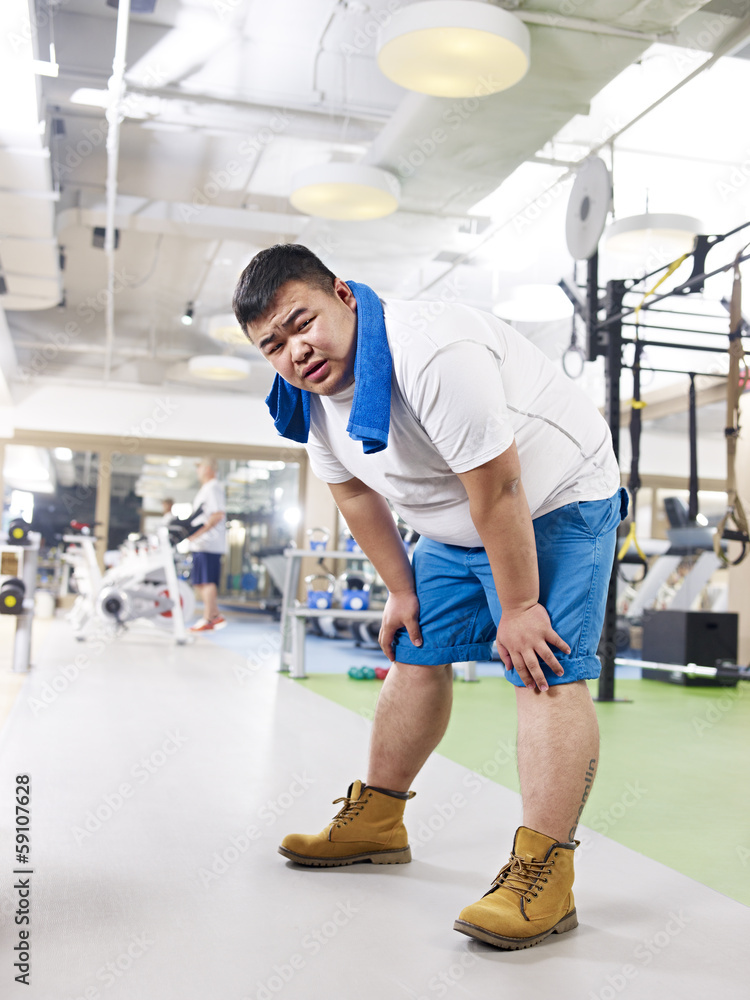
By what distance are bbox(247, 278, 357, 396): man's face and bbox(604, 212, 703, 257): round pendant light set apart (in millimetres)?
4121

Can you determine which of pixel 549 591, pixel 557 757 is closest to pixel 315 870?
pixel 557 757

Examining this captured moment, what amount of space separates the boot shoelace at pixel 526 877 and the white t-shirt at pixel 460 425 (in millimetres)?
542

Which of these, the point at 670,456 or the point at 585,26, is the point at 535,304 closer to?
the point at 585,26

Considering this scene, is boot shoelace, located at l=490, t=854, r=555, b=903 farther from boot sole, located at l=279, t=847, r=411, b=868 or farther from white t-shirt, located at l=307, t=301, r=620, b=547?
white t-shirt, located at l=307, t=301, r=620, b=547

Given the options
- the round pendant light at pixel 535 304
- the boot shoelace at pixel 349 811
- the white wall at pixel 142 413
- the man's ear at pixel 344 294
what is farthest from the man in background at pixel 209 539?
the man's ear at pixel 344 294

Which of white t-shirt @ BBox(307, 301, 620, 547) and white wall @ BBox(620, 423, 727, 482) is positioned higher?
white wall @ BBox(620, 423, 727, 482)

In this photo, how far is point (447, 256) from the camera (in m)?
7.80

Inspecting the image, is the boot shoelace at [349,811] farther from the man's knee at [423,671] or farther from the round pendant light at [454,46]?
the round pendant light at [454,46]

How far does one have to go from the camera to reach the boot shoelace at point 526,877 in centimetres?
136

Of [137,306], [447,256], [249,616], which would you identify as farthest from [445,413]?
[249,616]

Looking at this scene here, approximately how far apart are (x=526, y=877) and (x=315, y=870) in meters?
0.48

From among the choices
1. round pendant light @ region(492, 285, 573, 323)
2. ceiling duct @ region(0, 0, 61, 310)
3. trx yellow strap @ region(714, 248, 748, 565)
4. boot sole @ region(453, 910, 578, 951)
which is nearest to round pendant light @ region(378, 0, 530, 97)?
trx yellow strap @ region(714, 248, 748, 565)

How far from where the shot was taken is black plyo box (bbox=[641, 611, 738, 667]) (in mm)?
5828

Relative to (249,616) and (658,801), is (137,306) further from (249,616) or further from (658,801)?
(658,801)
